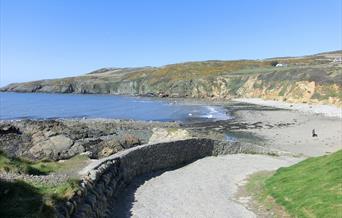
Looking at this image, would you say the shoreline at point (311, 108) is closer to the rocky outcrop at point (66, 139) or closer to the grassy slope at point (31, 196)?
the rocky outcrop at point (66, 139)

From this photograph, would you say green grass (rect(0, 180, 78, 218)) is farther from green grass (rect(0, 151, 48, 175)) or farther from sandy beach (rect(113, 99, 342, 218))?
sandy beach (rect(113, 99, 342, 218))

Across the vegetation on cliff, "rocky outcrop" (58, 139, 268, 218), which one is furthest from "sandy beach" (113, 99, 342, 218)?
the vegetation on cliff

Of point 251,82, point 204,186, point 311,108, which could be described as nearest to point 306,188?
point 204,186

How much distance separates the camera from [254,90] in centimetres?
13638

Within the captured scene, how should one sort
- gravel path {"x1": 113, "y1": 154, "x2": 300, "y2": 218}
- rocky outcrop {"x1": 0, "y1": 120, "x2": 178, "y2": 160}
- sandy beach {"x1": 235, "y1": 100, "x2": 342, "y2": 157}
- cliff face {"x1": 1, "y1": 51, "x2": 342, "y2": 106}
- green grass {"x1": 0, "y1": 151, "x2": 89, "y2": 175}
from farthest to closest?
cliff face {"x1": 1, "y1": 51, "x2": 342, "y2": 106} < sandy beach {"x1": 235, "y1": 100, "x2": 342, "y2": 157} < rocky outcrop {"x1": 0, "y1": 120, "x2": 178, "y2": 160} < gravel path {"x1": 113, "y1": 154, "x2": 300, "y2": 218} < green grass {"x1": 0, "y1": 151, "x2": 89, "y2": 175}

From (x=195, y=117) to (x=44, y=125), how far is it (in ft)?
104

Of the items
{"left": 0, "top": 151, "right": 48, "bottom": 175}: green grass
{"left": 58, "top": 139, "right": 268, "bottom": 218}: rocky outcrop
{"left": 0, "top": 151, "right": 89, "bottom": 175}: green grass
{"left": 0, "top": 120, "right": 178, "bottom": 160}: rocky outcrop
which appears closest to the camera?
{"left": 58, "top": 139, "right": 268, "bottom": 218}: rocky outcrop

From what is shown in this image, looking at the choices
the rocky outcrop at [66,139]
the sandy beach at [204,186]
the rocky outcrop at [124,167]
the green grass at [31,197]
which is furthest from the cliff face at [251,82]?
the green grass at [31,197]

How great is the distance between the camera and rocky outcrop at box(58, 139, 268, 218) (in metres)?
16.6

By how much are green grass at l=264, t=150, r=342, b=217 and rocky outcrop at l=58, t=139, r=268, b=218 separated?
7.21 meters

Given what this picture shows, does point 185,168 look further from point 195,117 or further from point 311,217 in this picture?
point 195,117

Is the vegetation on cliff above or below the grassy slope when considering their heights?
below

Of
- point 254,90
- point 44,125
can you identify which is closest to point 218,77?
point 254,90

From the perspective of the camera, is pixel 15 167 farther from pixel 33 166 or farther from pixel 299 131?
pixel 299 131
